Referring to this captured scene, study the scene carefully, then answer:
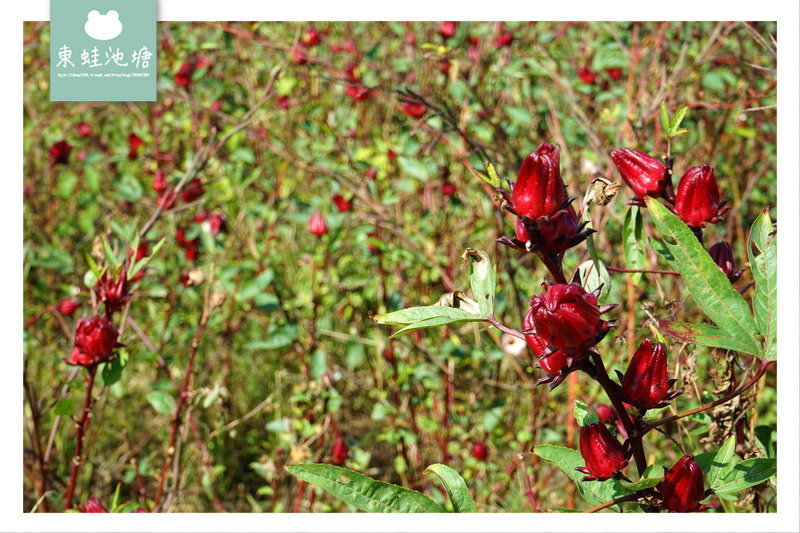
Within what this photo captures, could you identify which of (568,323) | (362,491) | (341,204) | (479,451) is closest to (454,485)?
(362,491)

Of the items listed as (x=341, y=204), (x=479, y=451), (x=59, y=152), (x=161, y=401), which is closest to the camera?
(x=161, y=401)

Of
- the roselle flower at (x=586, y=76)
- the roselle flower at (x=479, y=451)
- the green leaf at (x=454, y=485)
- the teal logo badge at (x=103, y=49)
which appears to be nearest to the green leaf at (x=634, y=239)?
the green leaf at (x=454, y=485)

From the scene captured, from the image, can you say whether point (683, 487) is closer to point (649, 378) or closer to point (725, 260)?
point (649, 378)

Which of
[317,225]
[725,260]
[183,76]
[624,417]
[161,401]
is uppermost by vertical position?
[183,76]

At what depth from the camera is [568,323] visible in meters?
0.41

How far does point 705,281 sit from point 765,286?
0.06 metres

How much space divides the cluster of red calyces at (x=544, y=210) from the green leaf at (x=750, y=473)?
0.21 m

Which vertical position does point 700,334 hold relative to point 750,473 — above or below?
above

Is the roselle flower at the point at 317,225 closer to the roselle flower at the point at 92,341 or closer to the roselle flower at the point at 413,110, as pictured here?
the roselle flower at the point at 413,110

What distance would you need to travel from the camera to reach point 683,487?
491 mm

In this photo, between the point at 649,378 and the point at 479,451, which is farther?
the point at 479,451

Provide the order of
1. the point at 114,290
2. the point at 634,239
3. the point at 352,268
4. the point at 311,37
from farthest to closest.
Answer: the point at 352,268
the point at 311,37
the point at 114,290
the point at 634,239

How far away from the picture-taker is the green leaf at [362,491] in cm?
46

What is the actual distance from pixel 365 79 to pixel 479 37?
33 cm
